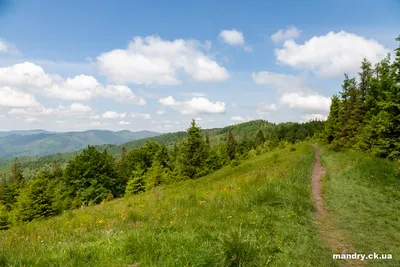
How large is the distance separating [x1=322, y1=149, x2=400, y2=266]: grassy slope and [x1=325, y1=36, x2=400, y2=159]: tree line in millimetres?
3835

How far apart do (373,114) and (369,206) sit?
21.5 meters

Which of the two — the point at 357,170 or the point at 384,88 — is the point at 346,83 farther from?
the point at 357,170

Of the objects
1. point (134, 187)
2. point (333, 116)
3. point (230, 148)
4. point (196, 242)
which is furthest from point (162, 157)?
point (196, 242)

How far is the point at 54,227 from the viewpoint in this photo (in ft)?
29.7

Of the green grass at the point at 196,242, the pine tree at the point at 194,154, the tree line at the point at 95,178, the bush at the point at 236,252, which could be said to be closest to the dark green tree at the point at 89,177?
the tree line at the point at 95,178

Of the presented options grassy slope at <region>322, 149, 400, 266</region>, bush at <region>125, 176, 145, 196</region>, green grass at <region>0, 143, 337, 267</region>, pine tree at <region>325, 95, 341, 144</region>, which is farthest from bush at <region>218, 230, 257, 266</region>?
bush at <region>125, 176, 145, 196</region>

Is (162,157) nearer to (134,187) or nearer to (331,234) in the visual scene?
(134,187)

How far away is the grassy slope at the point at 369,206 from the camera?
6.34m

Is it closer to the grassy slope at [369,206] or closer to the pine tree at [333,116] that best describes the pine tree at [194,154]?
the grassy slope at [369,206]

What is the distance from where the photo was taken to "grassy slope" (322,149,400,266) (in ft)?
20.8

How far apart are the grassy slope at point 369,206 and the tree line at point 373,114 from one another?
383cm

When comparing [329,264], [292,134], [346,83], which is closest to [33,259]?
[329,264]

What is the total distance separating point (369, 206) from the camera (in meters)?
9.51

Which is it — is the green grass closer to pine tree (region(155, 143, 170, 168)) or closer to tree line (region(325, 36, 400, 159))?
tree line (region(325, 36, 400, 159))
